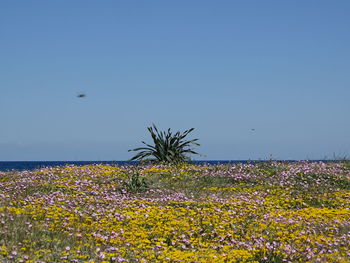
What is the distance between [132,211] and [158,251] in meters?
3.98

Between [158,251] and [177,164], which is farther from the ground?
[177,164]

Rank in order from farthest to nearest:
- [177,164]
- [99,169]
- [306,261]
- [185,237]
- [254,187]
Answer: [177,164] < [99,169] < [254,187] < [185,237] < [306,261]

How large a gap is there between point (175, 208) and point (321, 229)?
4245 millimetres

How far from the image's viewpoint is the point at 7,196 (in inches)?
584

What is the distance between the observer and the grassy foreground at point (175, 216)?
9.52 metres

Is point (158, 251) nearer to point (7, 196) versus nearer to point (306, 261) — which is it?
point (306, 261)

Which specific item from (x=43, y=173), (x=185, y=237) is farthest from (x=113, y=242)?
(x=43, y=173)

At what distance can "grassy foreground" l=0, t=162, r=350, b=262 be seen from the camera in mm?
9523

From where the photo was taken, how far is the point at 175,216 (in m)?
13.1

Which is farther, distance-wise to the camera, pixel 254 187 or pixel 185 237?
pixel 254 187

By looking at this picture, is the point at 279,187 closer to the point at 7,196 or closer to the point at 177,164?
the point at 177,164

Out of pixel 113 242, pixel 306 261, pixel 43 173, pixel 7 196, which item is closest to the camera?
pixel 306 261

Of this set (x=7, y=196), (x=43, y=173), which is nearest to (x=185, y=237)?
(x=7, y=196)

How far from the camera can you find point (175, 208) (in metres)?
14.7
